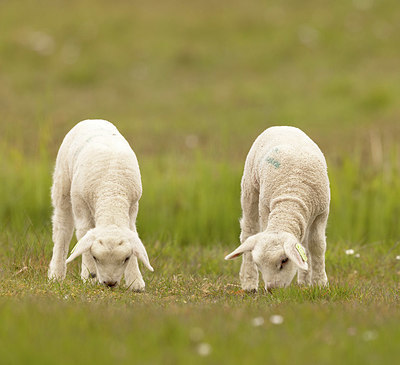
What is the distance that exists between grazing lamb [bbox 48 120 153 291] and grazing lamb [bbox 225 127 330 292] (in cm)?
79

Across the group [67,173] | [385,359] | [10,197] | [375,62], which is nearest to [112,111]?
[375,62]

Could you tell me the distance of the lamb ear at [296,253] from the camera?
5.70 metres

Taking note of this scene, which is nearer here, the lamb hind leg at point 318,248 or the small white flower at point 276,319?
the small white flower at point 276,319

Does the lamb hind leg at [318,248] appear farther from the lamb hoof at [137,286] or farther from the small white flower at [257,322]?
the small white flower at [257,322]

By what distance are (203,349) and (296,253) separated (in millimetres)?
2104

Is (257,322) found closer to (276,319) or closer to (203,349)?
(276,319)

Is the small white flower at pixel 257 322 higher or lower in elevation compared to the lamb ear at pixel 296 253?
lower

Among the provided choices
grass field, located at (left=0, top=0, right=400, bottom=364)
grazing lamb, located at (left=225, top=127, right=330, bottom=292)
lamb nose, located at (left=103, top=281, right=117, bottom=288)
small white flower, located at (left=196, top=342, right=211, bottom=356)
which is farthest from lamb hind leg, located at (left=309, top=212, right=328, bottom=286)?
small white flower, located at (left=196, top=342, right=211, bottom=356)

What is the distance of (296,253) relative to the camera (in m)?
5.80

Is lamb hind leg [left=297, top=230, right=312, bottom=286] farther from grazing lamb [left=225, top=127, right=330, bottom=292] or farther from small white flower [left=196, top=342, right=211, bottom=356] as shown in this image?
small white flower [left=196, top=342, right=211, bottom=356]

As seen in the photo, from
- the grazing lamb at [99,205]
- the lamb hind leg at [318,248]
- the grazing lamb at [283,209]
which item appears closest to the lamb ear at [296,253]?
the grazing lamb at [283,209]

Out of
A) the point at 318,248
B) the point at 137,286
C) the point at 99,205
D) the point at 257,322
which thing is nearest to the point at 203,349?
the point at 257,322

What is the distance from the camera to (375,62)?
64.7 ft

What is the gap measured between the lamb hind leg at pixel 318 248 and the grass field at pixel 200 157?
1.75ft
